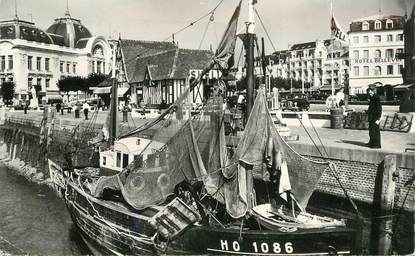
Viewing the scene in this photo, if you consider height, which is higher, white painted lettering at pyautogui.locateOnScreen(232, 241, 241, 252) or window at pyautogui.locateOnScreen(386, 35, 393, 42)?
window at pyautogui.locateOnScreen(386, 35, 393, 42)

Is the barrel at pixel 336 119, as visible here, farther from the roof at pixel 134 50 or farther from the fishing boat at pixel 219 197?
the roof at pixel 134 50

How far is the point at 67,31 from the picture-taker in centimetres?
9938

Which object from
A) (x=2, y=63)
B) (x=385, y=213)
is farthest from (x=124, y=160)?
(x=2, y=63)

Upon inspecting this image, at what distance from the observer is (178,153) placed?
43.8 ft

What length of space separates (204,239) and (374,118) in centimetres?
771

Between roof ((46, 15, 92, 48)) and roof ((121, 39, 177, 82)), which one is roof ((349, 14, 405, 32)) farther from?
roof ((46, 15, 92, 48))

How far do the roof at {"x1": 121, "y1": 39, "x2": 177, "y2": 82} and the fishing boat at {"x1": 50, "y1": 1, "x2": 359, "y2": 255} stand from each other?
117 ft

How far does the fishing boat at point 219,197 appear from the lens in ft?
36.2

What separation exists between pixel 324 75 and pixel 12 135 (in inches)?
3504

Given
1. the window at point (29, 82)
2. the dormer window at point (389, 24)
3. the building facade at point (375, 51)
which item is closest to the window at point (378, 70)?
the building facade at point (375, 51)

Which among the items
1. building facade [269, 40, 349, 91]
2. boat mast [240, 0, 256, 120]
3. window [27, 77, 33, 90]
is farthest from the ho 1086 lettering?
building facade [269, 40, 349, 91]

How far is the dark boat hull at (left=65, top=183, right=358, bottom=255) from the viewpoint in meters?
10.6

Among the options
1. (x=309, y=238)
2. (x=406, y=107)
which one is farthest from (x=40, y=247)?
(x=406, y=107)

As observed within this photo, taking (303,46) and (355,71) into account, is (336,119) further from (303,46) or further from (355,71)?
(303,46)
